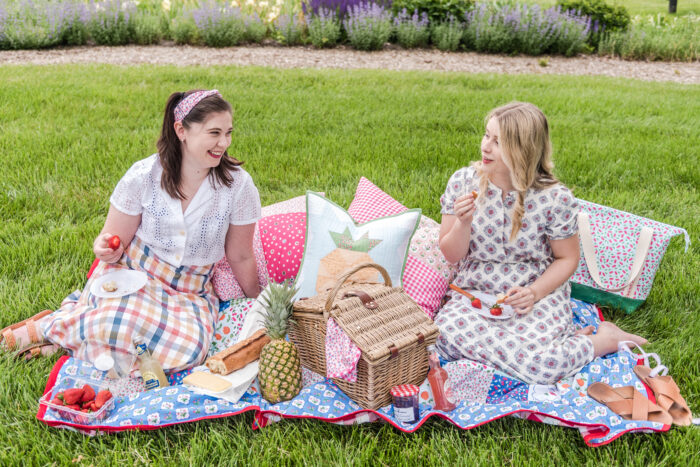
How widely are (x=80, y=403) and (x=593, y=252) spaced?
2.75m

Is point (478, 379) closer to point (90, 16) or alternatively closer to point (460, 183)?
point (460, 183)

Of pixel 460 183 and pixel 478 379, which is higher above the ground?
pixel 460 183

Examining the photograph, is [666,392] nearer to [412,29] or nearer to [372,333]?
[372,333]

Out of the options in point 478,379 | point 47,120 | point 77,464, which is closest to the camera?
point 77,464

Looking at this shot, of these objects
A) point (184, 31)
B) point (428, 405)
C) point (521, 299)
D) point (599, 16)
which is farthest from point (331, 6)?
point (428, 405)

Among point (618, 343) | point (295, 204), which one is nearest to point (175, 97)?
point (295, 204)

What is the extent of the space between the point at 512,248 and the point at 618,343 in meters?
0.69

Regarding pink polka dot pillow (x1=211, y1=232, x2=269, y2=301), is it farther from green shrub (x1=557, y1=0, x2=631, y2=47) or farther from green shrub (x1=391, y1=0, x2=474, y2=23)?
green shrub (x1=557, y1=0, x2=631, y2=47)

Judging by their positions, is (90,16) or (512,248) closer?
(512,248)

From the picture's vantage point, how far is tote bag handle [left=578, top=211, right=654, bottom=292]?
337cm

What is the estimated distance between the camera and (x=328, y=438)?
2.50 m

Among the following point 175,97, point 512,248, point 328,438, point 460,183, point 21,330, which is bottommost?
point 328,438

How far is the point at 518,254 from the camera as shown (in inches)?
123

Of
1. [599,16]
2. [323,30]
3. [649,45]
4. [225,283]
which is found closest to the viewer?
[225,283]
